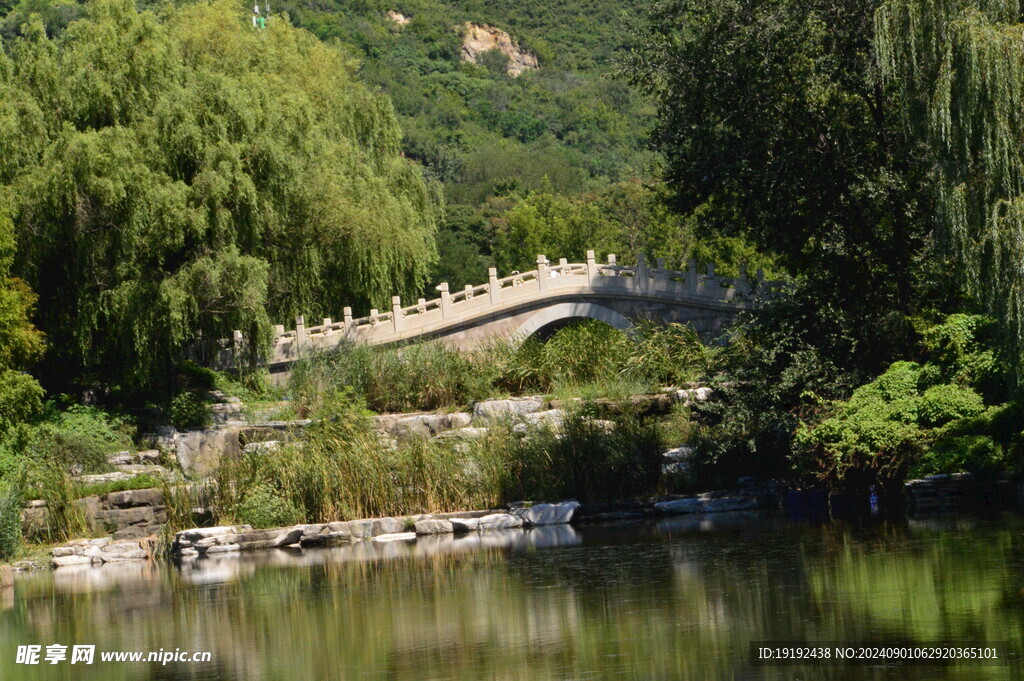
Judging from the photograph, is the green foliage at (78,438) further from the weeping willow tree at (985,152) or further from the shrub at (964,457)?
the weeping willow tree at (985,152)

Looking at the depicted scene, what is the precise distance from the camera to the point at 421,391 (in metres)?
26.8

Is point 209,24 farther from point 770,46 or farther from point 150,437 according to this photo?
point 770,46

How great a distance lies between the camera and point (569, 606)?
12.0m

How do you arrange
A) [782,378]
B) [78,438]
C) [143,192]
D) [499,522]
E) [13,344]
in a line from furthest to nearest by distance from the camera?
[143,192]
[78,438]
[13,344]
[782,378]
[499,522]

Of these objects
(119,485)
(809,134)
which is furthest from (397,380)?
(809,134)

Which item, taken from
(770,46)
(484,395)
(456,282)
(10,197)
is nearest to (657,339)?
(484,395)

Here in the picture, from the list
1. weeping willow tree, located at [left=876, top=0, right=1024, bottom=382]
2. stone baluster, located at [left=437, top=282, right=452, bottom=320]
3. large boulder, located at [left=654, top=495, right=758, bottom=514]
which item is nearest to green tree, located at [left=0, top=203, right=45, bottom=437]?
large boulder, located at [left=654, top=495, right=758, bottom=514]

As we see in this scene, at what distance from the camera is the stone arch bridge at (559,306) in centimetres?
3209

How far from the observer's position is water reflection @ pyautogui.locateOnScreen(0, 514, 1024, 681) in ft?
31.5

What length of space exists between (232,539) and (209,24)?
14.2 meters

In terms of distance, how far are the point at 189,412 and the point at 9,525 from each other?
6.27 metres

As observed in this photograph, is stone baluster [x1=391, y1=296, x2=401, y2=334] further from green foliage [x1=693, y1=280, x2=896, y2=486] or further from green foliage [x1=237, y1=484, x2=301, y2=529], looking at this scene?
green foliage [x1=693, y1=280, x2=896, y2=486]

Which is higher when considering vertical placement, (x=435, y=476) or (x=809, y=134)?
(x=809, y=134)

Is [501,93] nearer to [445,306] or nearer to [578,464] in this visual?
[445,306]
